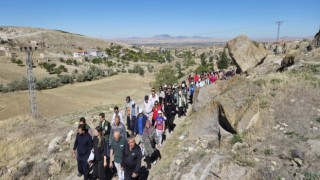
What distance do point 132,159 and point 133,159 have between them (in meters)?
0.02

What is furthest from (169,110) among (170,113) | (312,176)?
(312,176)

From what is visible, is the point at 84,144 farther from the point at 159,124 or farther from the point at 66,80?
the point at 66,80

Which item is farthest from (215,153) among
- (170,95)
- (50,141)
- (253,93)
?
(50,141)

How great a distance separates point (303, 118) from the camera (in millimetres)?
10414

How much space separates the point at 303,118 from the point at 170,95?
544 centimetres

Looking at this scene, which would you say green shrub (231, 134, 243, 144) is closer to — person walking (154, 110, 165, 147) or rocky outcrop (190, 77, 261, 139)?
rocky outcrop (190, 77, 261, 139)

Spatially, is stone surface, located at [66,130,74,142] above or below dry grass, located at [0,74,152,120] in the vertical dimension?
above

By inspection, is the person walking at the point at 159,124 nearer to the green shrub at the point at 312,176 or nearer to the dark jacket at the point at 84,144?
the dark jacket at the point at 84,144

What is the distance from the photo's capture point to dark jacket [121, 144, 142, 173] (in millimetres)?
7531

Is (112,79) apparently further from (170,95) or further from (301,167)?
(301,167)

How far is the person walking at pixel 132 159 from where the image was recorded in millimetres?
7520

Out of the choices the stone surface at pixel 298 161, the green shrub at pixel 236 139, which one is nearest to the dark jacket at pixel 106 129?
the green shrub at pixel 236 139

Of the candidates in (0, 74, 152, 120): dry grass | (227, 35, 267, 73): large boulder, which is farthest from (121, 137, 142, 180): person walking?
(0, 74, 152, 120): dry grass

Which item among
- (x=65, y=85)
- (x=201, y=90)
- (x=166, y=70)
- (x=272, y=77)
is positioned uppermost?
(x=272, y=77)
